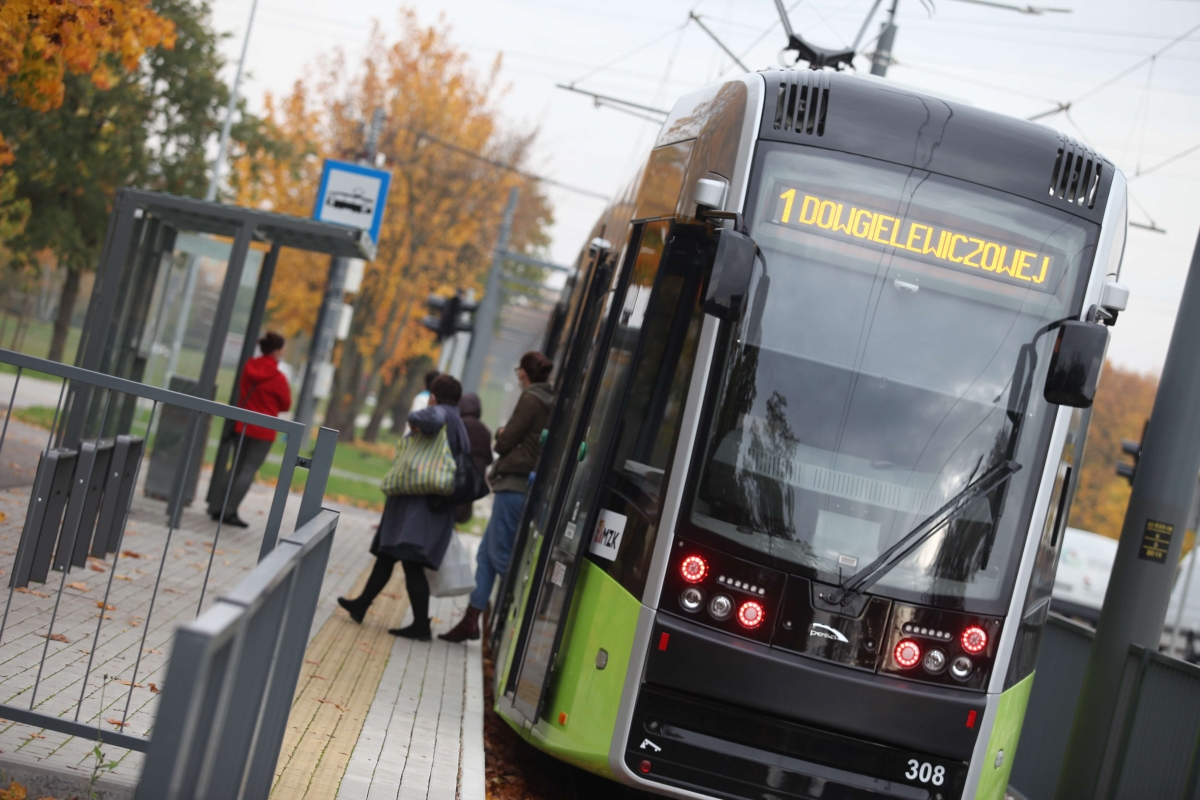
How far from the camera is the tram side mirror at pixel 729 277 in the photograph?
5.44 meters

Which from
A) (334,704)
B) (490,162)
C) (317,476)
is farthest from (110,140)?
(317,476)

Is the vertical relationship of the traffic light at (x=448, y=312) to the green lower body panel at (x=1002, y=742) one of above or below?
above

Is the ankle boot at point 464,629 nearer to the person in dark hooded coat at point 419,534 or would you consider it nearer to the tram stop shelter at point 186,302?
the person in dark hooded coat at point 419,534

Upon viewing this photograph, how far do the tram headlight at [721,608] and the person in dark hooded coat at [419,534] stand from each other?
12.0 feet

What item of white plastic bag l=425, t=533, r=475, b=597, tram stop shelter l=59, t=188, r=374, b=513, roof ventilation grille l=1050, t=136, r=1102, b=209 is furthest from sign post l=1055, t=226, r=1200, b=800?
tram stop shelter l=59, t=188, r=374, b=513

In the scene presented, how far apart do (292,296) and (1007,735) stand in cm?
2997

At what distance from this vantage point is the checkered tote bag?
8797 mm

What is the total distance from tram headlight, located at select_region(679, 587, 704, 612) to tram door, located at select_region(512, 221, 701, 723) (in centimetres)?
48

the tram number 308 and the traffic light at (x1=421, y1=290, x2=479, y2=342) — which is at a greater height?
the traffic light at (x1=421, y1=290, x2=479, y2=342)

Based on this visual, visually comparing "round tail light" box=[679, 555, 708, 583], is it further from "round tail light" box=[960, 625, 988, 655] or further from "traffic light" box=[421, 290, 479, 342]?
"traffic light" box=[421, 290, 479, 342]

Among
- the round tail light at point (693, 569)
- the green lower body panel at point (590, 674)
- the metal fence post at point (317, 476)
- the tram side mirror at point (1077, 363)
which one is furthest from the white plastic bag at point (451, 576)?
the metal fence post at point (317, 476)

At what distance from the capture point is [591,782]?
7.28 metres

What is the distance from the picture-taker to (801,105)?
19.6 ft

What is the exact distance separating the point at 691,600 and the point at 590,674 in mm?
615
